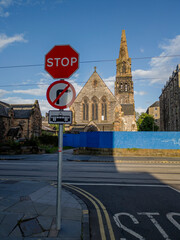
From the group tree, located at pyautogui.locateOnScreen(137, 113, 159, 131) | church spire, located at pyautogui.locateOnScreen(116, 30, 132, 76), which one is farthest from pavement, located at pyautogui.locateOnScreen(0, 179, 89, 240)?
church spire, located at pyautogui.locateOnScreen(116, 30, 132, 76)

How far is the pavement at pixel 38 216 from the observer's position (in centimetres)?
343

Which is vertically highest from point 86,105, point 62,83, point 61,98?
point 86,105

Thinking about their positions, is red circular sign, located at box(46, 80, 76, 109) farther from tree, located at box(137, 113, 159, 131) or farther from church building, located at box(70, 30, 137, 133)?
tree, located at box(137, 113, 159, 131)

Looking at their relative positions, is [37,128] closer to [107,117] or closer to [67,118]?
[107,117]

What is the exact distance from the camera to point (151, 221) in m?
4.17

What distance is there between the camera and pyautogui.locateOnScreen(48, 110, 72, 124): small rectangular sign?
3650 millimetres

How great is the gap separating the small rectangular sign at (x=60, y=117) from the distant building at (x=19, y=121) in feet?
108

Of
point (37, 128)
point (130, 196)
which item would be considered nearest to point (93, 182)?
point (130, 196)

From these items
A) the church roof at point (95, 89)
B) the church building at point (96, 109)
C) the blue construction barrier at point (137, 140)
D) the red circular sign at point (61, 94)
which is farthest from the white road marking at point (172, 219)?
the church roof at point (95, 89)

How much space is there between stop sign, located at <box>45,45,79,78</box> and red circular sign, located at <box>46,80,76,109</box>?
273 millimetres

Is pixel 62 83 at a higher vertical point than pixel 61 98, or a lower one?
higher

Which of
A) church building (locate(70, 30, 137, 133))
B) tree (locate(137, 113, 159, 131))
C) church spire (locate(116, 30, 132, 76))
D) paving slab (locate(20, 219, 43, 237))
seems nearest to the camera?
paving slab (locate(20, 219, 43, 237))

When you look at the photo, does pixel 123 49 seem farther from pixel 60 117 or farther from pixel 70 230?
pixel 70 230

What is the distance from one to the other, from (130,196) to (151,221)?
1870mm
